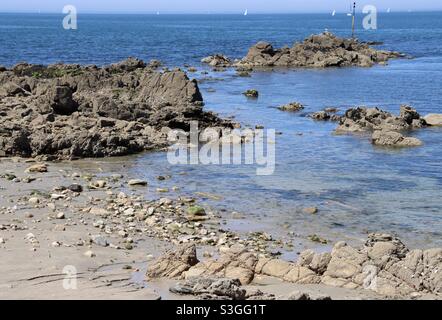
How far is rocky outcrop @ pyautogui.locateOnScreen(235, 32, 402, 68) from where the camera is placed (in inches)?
2717

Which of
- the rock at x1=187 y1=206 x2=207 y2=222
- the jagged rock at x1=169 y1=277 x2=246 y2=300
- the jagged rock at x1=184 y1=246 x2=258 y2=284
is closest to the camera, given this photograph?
the jagged rock at x1=169 y1=277 x2=246 y2=300

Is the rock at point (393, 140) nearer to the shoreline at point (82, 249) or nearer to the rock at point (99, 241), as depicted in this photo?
the shoreline at point (82, 249)

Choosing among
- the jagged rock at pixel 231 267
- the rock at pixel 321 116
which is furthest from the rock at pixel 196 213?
the rock at pixel 321 116

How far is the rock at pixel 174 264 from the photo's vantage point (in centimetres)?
1334

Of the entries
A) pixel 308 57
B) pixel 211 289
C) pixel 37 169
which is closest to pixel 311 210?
pixel 211 289

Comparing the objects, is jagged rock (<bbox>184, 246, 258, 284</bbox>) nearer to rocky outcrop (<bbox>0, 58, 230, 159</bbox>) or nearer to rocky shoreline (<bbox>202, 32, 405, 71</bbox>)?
rocky outcrop (<bbox>0, 58, 230, 159</bbox>)

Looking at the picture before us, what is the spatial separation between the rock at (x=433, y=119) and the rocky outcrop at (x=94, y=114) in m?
10.7

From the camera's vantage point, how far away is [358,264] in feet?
45.4

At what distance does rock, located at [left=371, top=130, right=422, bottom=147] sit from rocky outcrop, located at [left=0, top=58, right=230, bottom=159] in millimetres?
6982

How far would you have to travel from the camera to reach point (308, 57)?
7119 cm

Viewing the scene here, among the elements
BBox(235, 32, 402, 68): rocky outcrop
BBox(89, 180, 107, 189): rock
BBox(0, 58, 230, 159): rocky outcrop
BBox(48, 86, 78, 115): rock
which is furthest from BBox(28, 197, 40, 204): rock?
BBox(235, 32, 402, 68): rocky outcrop

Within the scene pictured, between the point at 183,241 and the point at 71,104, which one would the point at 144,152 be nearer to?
the point at 71,104

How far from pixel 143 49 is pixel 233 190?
7270 centimetres

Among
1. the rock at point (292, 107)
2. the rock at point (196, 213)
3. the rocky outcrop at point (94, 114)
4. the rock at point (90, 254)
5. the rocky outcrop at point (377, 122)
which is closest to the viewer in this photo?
the rock at point (90, 254)
